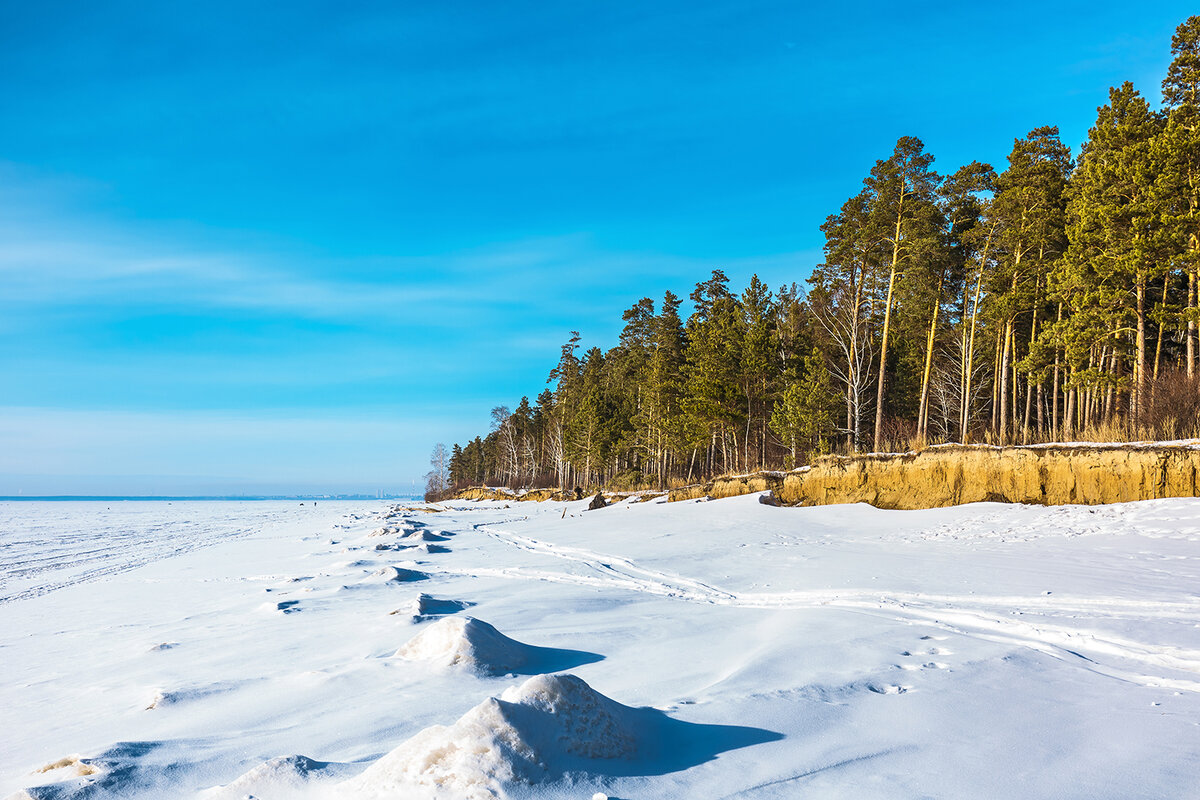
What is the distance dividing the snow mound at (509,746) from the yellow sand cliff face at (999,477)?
13931mm

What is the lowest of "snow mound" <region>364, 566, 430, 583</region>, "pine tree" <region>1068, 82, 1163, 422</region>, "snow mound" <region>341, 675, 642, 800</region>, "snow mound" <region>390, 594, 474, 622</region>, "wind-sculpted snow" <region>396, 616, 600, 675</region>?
"snow mound" <region>364, 566, 430, 583</region>

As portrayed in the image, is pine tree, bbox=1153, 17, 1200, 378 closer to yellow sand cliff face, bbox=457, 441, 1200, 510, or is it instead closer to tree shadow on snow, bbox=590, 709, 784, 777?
yellow sand cliff face, bbox=457, 441, 1200, 510

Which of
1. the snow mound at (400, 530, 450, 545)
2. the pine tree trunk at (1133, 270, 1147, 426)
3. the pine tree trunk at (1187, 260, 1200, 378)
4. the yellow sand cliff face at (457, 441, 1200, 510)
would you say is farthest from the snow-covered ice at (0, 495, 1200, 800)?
the pine tree trunk at (1187, 260, 1200, 378)

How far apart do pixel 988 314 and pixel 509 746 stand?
26733mm

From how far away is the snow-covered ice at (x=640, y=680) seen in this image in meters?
2.60

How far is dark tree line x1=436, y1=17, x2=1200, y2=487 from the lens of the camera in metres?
17.4

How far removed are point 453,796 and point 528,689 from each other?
640mm

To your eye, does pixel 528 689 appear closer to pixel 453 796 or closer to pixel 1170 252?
pixel 453 796

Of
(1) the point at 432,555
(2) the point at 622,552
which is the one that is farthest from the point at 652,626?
(1) the point at 432,555

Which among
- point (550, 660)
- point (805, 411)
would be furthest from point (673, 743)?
point (805, 411)

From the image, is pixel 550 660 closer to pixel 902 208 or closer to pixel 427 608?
pixel 427 608

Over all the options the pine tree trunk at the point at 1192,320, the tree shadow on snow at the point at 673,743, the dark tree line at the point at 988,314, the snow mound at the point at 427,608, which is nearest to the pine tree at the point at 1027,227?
the dark tree line at the point at 988,314

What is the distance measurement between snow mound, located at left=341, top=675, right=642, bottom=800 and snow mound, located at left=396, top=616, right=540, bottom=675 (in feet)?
5.19

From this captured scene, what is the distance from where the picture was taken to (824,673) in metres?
4.21
